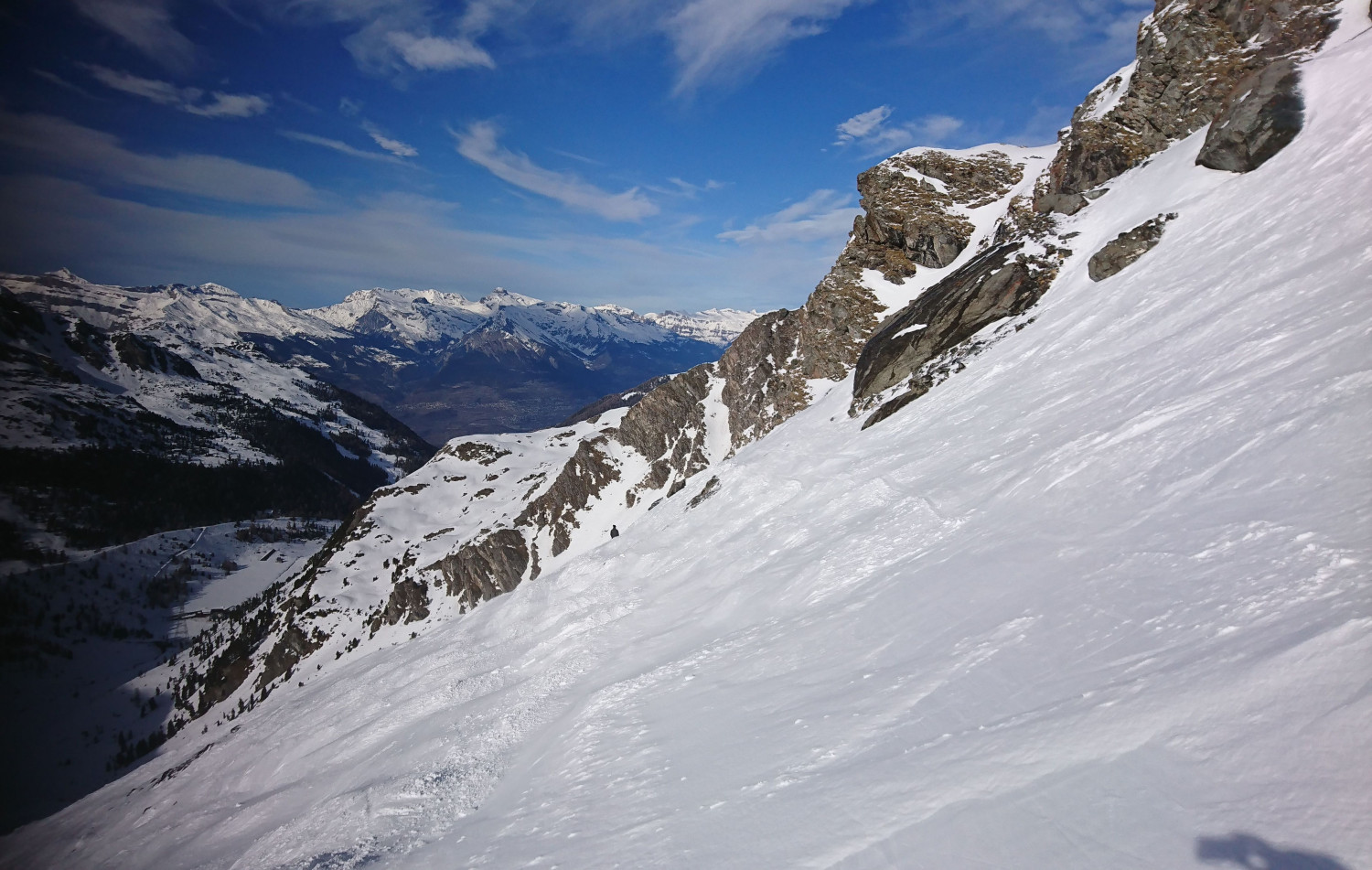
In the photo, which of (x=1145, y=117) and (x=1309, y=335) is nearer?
(x=1309, y=335)

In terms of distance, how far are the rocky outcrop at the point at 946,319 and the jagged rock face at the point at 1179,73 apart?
724 centimetres

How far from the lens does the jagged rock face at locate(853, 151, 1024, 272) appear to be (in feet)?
149

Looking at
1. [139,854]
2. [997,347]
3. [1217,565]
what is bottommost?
[139,854]

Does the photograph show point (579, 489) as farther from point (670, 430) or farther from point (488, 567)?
point (488, 567)

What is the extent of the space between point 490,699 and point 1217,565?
728 inches

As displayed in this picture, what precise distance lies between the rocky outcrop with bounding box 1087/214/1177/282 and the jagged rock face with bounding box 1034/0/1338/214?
9281 millimetres

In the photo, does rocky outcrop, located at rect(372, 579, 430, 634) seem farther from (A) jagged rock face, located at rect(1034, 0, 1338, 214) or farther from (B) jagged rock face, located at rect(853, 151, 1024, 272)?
(A) jagged rock face, located at rect(1034, 0, 1338, 214)

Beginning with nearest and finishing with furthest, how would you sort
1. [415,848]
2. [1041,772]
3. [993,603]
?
1. [1041,772]
2. [993,603]
3. [415,848]

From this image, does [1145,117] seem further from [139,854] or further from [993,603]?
[139,854]

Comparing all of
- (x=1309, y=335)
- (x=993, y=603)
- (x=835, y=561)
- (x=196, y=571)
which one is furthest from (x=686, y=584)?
(x=196, y=571)

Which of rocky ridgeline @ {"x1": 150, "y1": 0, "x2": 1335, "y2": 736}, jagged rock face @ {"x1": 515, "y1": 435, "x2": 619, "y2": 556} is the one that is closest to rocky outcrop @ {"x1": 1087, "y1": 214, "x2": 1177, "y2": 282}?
rocky ridgeline @ {"x1": 150, "y1": 0, "x2": 1335, "y2": 736}

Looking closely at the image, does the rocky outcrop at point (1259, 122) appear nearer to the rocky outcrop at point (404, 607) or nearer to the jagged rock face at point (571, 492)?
the jagged rock face at point (571, 492)

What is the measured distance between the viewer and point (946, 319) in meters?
28.9

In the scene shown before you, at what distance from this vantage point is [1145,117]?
32219 millimetres
